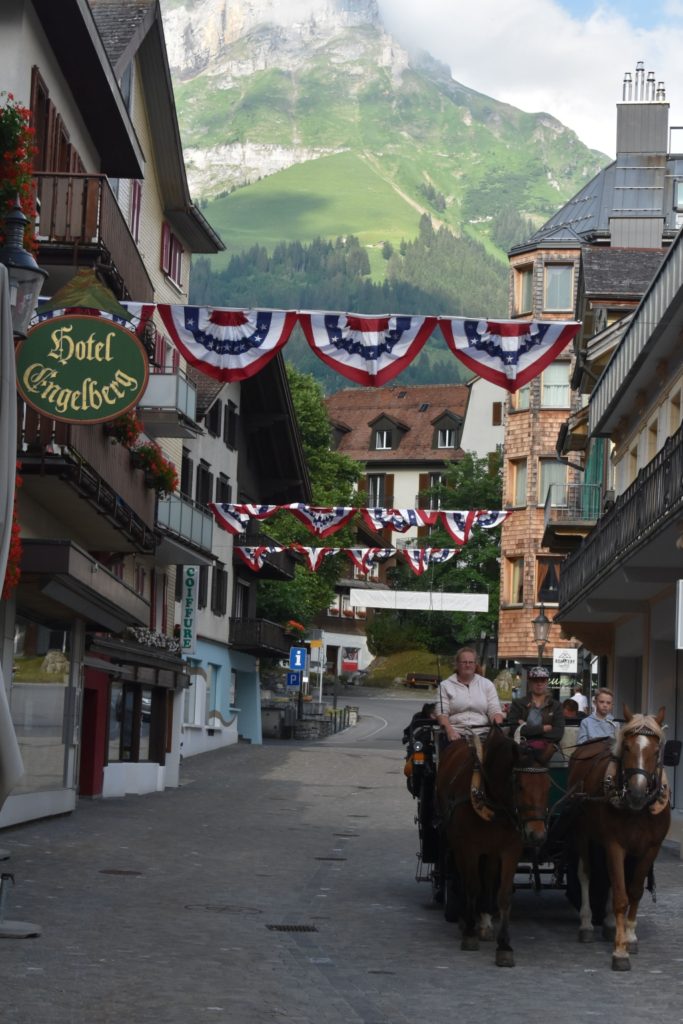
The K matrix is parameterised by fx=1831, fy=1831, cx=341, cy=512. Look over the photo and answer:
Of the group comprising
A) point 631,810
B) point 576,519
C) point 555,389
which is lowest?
point 631,810

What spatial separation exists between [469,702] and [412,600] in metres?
37.7

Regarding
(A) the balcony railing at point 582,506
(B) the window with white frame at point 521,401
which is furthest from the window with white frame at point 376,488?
(A) the balcony railing at point 582,506

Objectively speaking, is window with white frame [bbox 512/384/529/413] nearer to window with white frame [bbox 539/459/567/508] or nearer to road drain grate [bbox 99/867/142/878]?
window with white frame [bbox 539/459/567/508]

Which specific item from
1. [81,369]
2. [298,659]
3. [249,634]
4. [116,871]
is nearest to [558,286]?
[298,659]

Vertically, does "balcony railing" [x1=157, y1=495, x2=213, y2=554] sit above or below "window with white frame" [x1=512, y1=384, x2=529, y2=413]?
below

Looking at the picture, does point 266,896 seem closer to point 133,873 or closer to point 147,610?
point 133,873

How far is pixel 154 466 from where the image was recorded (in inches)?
1172

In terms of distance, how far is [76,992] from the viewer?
10.4 m

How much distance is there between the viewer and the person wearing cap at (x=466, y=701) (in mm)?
14750

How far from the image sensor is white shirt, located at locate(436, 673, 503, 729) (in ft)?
48.7

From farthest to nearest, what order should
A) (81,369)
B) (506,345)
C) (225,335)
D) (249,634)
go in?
(249,634), (225,335), (506,345), (81,369)

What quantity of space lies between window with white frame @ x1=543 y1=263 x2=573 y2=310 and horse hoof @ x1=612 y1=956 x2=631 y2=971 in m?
55.0

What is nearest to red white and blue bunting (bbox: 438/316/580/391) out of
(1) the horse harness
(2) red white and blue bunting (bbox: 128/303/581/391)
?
(2) red white and blue bunting (bbox: 128/303/581/391)

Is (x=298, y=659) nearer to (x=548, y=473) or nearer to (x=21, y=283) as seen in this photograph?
(x=548, y=473)
